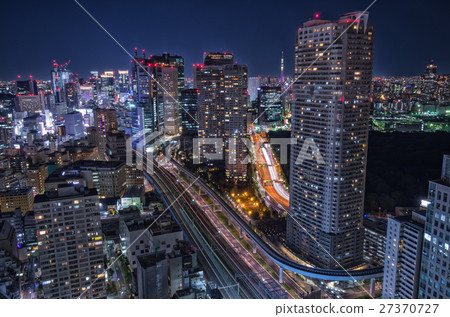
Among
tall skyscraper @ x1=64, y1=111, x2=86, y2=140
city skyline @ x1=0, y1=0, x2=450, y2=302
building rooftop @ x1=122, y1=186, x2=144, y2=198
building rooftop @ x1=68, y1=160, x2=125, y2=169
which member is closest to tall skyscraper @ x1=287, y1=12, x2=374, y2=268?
city skyline @ x1=0, y1=0, x2=450, y2=302

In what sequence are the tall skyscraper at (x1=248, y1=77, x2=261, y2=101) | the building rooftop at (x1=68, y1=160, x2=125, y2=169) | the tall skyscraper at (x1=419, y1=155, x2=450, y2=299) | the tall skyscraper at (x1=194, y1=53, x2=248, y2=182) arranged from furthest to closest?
the tall skyscraper at (x1=248, y1=77, x2=261, y2=101), the tall skyscraper at (x1=194, y1=53, x2=248, y2=182), the building rooftop at (x1=68, y1=160, x2=125, y2=169), the tall skyscraper at (x1=419, y1=155, x2=450, y2=299)

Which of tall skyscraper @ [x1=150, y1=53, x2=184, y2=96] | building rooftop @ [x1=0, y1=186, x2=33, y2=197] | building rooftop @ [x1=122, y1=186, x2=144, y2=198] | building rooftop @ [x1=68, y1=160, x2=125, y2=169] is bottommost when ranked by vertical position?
building rooftop @ [x1=122, y1=186, x2=144, y2=198]

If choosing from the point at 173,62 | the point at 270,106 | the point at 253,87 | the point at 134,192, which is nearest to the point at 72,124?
the point at 173,62

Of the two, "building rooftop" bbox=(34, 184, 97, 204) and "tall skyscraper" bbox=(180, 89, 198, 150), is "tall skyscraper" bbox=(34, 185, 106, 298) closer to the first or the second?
"building rooftop" bbox=(34, 184, 97, 204)

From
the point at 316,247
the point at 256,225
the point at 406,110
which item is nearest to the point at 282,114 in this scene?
the point at 406,110

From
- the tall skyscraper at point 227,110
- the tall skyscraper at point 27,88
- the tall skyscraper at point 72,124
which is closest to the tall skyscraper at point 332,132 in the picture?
the tall skyscraper at point 227,110
